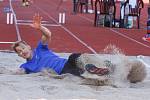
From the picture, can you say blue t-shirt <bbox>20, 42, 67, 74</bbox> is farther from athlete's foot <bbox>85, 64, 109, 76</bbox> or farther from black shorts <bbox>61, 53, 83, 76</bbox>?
athlete's foot <bbox>85, 64, 109, 76</bbox>

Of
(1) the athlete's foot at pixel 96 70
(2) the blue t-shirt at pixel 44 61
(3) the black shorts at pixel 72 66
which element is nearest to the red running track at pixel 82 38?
(2) the blue t-shirt at pixel 44 61

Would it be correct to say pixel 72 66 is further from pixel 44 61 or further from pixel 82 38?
pixel 82 38

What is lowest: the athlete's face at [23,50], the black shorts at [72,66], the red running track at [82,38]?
the red running track at [82,38]

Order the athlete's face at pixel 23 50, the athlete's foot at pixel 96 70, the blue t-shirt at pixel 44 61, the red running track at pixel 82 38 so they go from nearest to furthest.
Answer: the athlete's foot at pixel 96 70
the athlete's face at pixel 23 50
the blue t-shirt at pixel 44 61
the red running track at pixel 82 38

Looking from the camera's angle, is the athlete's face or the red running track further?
the red running track

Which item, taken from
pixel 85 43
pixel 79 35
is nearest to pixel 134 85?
pixel 85 43

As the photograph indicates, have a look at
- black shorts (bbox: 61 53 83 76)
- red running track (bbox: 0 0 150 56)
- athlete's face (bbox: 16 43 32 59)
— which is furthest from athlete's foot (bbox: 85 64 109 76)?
red running track (bbox: 0 0 150 56)

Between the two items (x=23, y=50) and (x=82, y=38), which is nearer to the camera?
(x=23, y=50)

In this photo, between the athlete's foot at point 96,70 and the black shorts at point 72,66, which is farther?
the black shorts at point 72,66

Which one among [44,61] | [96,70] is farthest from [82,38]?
[96,70]

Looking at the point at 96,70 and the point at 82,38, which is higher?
the point at 96,70

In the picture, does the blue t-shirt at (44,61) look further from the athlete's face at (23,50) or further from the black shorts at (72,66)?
the athlete's face at (23,50)

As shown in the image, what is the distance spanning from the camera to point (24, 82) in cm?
728

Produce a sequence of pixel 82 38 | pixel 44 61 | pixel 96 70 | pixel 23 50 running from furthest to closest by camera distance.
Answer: pixel 82 38, pixel 44 61, pixel 23 50, pixel 96 70
